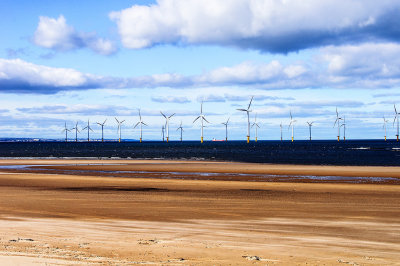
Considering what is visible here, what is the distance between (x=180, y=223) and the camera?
19453mm

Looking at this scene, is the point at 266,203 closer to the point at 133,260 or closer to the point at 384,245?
the point at 384,245

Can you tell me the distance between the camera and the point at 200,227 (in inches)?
722

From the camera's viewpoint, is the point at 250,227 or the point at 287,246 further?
the point at 250,227

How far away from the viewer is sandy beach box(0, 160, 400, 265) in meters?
13.1

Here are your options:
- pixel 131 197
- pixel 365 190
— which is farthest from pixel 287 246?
pixel 365 190

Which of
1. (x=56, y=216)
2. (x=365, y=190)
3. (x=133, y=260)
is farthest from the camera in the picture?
(x=365, y=190)

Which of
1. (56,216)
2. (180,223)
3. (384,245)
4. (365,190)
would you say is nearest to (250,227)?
(180,223)

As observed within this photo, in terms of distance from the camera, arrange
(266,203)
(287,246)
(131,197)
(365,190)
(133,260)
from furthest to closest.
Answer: (365,190) → (131,197) → (266,203) → (287,246) → (133,260)

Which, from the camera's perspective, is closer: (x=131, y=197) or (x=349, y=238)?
(x=349, y=238)

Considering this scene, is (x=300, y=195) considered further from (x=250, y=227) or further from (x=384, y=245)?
(x=384, y=245)

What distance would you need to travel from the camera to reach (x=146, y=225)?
18.8 m

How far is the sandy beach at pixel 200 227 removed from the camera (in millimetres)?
13094

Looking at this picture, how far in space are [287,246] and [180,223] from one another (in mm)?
5847

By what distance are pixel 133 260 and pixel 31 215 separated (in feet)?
34.1
